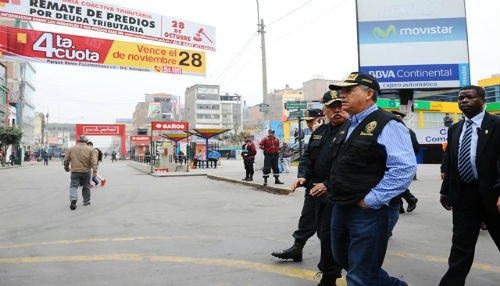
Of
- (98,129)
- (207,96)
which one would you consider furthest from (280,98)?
(98,129)

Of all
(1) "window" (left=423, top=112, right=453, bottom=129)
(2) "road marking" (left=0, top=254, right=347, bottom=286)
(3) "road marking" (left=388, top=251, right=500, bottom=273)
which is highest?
(1) "window" (left=423, top=112, right=453, bottom=129)

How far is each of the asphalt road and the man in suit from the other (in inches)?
24.0

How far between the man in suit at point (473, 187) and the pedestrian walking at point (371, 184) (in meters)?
0.81

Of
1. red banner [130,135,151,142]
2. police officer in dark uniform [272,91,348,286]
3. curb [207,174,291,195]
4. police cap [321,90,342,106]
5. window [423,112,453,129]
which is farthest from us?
red banner [130,135,151,142]

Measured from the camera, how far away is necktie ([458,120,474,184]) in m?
2.87

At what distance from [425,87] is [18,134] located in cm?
3748

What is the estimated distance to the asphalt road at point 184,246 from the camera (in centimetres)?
350

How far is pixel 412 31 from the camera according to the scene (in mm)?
13008

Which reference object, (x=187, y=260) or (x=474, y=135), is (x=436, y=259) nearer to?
(x=474, y=135)

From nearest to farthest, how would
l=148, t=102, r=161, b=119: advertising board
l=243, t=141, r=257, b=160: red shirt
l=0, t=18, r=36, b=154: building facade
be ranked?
l=243, t=141, r=257, b=160: red shirt < l=0, t=18, r=36, b=154: building facade < l=148, t=102, r=161, b=119: advertising board

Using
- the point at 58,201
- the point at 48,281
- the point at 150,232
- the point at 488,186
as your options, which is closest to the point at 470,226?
the point at 488,186

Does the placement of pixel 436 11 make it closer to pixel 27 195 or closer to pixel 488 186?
pixel 488 186

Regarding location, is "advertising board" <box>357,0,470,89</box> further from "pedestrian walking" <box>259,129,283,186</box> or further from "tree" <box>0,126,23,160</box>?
"tree" <box>0,126,23,160</box>

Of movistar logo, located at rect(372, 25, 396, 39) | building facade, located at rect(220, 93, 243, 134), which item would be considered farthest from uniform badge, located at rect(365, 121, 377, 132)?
building facade, located at rect(220, 93, 243, 134)
